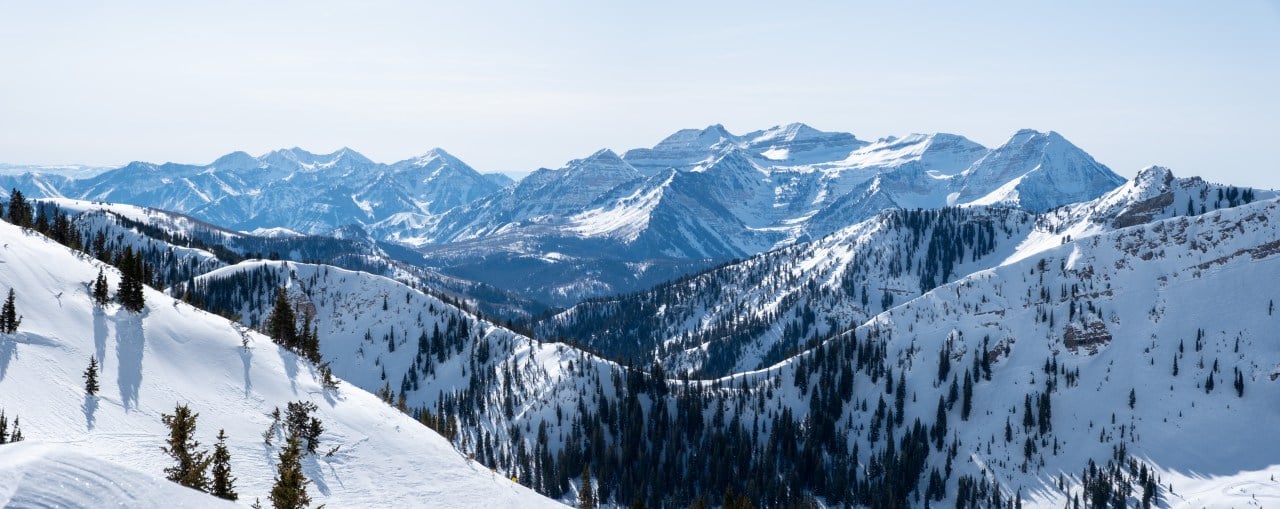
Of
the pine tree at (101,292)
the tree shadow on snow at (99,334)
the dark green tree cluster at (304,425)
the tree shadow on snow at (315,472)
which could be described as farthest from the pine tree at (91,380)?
the pine tree at (101,292)

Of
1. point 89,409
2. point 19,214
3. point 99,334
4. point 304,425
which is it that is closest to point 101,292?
point 99,334

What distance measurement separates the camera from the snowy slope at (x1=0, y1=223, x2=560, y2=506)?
6975 cm

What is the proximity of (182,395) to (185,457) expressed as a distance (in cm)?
2318

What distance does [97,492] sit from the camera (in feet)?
143

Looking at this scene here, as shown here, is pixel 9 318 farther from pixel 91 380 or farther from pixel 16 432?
pixel 16 432

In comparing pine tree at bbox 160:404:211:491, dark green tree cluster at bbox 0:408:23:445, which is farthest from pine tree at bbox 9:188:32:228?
pine tree at bbox 160:404:211:491

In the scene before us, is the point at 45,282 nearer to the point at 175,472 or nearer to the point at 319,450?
the point at 319,450

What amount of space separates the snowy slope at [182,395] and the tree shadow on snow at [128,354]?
18 centimetres

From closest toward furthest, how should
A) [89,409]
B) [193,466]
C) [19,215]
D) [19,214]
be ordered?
[193,466]
[89,409]
[19,215]
[19,214]

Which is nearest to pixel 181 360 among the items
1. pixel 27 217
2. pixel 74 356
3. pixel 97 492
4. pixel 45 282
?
pixel 74 356

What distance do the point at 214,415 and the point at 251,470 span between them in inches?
471

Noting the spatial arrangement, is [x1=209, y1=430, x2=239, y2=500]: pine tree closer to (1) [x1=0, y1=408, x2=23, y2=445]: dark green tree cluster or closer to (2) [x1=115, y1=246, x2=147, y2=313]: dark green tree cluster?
(1) [x1=0, y1=408, x2=23, y2=445]: dark green tree cluster

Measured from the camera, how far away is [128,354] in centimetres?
8606

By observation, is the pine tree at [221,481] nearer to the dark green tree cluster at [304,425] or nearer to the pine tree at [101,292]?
the dark green tree cluster at [304,425]
